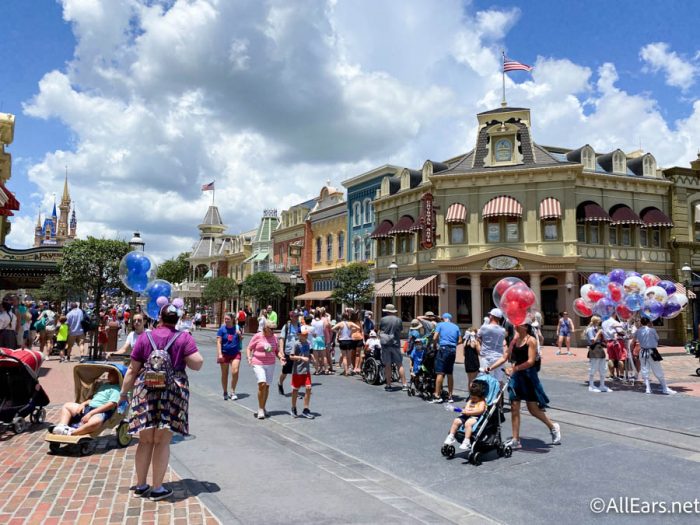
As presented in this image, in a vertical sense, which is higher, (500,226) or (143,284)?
(500,226)

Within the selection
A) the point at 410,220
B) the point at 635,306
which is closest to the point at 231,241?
the point at 410,220

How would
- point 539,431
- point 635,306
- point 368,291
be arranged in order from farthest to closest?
point 368,291 < point 635,306 < point 539,431

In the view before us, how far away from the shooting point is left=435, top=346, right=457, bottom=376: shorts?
982 cm

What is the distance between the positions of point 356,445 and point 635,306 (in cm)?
885

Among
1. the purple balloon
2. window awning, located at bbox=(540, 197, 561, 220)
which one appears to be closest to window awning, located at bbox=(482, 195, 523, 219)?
Answer: window awning, located at bbox=(540, 197, 561, 220)

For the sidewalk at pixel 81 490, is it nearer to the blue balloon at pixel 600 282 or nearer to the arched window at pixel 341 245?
the blue balloon at pixel 600 282

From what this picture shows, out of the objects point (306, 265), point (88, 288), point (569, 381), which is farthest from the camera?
point (306, 265)

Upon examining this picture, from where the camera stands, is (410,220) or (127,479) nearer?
(127,479)

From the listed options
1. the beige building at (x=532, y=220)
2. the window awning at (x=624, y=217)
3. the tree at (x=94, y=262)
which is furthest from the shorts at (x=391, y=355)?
the window awning at (x=624, y=217)

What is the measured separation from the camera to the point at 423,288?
28.3m

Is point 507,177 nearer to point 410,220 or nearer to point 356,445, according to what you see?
point 410,220

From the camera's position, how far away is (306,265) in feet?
136

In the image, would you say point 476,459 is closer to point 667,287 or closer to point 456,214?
point 667,287

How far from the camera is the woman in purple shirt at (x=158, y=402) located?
473cm
